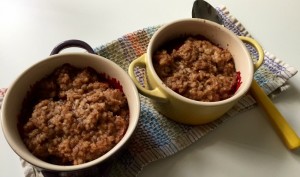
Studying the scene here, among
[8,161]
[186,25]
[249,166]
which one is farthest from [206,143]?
[8,161]

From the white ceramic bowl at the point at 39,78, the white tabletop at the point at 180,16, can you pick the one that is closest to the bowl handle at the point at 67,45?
the white ceramic bowl at the point at 39,78

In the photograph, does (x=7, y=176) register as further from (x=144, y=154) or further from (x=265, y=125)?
(x=265, y=125)

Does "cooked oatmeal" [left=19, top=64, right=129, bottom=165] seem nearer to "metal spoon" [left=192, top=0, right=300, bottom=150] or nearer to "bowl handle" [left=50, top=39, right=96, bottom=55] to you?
"bowl handle" [left=50, top=39, right=96, bottom=55]

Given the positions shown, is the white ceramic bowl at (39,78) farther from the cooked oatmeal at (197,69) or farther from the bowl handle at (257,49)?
the bowl handle at (257,49)

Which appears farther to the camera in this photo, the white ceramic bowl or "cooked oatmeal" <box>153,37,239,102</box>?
"cooked oatmeal" <box>153,37,239,102</box>

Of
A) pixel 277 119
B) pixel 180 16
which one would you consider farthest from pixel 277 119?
pixel 180 16

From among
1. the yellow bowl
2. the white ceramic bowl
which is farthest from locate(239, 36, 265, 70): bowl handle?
the white ceramic bowl
